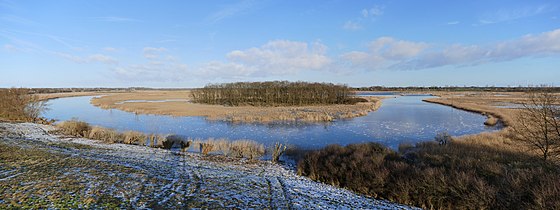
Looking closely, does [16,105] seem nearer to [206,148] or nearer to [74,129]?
[74,129]

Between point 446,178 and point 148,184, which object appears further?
point 446,178

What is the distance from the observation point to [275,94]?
2424 inches

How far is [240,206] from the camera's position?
25.9 ft

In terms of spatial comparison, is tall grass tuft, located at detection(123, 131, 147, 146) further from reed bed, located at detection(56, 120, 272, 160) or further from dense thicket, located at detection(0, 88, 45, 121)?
dense thicket, located at detection(0, 88, 45, 121)

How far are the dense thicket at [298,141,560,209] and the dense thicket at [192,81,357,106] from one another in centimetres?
4489

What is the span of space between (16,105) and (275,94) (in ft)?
135

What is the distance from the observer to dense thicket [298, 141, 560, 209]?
836 cm

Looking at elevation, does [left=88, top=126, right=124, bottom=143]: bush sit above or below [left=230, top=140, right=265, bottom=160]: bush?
above

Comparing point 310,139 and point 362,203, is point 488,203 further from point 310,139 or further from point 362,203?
point 310,139

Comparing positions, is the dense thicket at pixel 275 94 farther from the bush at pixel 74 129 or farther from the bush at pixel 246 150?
the bush at pixel 246 150

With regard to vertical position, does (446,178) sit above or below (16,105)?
below

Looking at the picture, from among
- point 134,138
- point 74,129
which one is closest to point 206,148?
point 134,138

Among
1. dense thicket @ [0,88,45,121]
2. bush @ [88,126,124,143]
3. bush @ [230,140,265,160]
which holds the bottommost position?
bush @ [230,140,265,160]

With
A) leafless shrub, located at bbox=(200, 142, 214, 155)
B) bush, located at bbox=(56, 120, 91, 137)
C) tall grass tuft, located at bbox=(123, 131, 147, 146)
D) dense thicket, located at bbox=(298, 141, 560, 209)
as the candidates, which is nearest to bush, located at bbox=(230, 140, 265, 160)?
leafless shrub, located at bbox=(200, 142, 214, 155)
